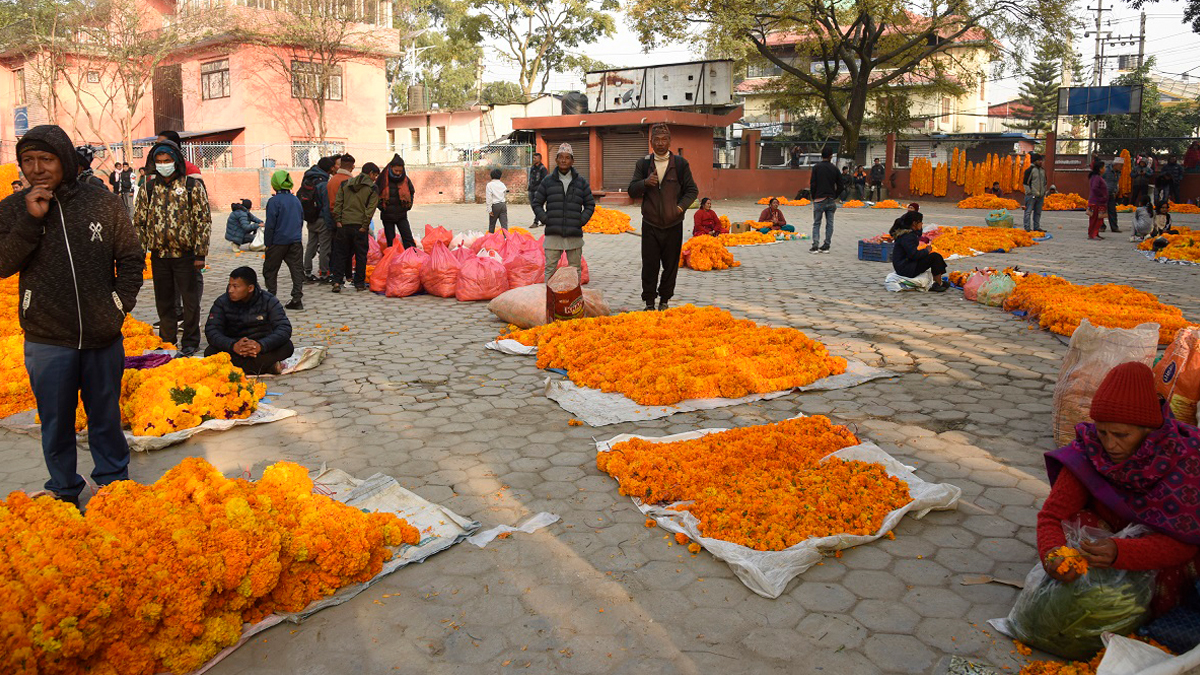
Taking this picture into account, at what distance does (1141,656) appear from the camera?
2.91m

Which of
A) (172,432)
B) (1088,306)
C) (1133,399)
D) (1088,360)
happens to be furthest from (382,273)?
(1133,399)

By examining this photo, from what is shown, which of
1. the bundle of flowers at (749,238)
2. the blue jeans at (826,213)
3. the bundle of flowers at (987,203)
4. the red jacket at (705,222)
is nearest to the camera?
the blue jeans at (826,213)

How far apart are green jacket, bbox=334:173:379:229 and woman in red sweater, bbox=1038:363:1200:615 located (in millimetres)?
9595

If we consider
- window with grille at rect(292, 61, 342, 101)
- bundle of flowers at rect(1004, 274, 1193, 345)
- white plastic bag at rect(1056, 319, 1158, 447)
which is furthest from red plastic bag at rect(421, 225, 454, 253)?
window with grille at rect(292, 61, 342, 101)

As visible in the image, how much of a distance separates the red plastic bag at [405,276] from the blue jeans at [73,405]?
6.88 m

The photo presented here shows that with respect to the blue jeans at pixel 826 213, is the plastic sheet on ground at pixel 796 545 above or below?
below

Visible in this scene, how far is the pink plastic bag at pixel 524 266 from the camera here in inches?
446

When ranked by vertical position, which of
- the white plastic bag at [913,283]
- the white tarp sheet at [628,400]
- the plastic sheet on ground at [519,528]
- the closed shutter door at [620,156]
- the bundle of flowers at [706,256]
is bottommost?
the plastic sheet on ground at [519,528]

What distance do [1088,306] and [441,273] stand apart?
746 cm

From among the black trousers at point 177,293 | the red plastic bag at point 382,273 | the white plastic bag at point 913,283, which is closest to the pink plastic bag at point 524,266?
the red plastic bag at point 382,273

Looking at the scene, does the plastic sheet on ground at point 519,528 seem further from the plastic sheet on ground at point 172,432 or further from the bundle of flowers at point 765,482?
the plastic sheet on ground at point 172,432

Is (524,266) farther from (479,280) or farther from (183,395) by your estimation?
(183,395)

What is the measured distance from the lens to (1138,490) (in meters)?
3.18

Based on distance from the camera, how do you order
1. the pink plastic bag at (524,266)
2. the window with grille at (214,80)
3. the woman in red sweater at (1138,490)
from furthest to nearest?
the window with grille at (214,80) → the pink plastic bag at (524,266) → the woman in red sweater at (1138,490)
